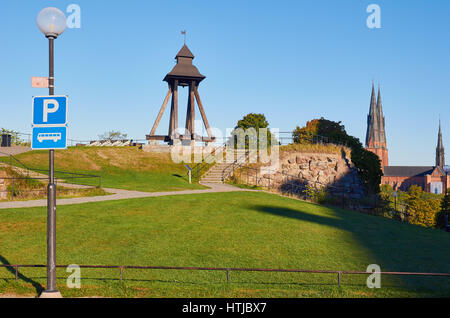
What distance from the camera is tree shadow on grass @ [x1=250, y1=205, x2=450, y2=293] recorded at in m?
11.2

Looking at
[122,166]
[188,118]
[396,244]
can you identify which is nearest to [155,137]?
[188,118]

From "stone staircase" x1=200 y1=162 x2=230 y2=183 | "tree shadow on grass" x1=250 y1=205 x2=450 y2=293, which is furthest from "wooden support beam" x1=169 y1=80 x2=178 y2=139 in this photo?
"tree shadow on grass" x1=250 y1=205 x2=450 y2=293

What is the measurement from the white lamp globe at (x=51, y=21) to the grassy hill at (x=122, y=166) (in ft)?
61.2

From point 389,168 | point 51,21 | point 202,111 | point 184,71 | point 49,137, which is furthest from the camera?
point 389,168

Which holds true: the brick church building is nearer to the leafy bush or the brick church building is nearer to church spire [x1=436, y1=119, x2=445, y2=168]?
church spire [x1=436, y1=119, x2=445, y2=168]

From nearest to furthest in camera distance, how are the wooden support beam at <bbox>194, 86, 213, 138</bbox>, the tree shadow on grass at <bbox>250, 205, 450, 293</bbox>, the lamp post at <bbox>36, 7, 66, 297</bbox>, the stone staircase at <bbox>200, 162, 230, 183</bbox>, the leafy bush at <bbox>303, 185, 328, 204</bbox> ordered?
1. the lamp post at <bbox>36, 7, 66, 297</bbox>
2. the tree shadow on grass at <bbox>250, 205, 450, 293</bbox>
3. the leafy bush at <bbox>303, 185, 328, 204</bbox>
4. the stone staircase at <bbox>200, 162, 230, 183</bbox>
5. the wooden support beam at <bbox>194, 86, 213, 138</bbox>

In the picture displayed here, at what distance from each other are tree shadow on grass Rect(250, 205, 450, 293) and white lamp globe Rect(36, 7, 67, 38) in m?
10.4

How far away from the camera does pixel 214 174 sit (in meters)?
35.3

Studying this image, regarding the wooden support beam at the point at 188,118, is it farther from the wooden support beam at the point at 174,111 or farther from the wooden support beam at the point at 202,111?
the wooden support beam at the point at 174,111

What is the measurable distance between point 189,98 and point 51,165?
43.0 meters

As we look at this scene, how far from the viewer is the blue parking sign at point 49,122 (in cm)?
848

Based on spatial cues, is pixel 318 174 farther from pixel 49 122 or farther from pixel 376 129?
pixel 376 129
